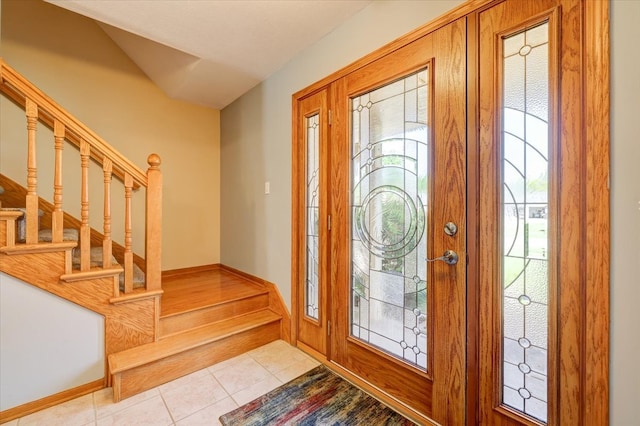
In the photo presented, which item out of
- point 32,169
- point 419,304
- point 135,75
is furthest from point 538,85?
point 135,75

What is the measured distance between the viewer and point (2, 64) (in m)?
1.47

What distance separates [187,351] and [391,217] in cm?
164

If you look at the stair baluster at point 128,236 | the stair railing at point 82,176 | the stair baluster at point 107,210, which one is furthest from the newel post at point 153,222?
the stair baluster at point 107,210

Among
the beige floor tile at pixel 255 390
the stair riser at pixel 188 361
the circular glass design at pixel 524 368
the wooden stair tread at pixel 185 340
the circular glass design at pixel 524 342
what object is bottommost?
the beige floor tile at pixel 255 390

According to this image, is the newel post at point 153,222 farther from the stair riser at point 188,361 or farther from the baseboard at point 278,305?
the baseboard at point 278,305

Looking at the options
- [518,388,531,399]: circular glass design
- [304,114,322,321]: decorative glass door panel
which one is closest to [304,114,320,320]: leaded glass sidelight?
[304,114,322,321]: decorative glass door panel

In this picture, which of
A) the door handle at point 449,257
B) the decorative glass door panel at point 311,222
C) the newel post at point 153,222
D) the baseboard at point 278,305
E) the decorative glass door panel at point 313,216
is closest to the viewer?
the door handle at point 449,257

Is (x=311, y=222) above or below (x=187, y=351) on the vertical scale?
above

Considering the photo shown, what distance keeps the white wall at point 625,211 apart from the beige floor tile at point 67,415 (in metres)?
2.37

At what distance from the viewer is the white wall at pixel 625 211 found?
0.91 m

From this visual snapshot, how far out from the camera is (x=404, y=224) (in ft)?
Answer: 5.09

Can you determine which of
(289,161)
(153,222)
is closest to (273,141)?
(289,161)

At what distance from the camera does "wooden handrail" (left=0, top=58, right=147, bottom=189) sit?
1.52 m

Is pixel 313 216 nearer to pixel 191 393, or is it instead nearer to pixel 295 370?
pixel 295 370
